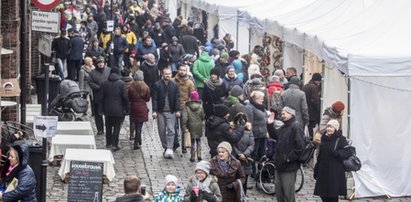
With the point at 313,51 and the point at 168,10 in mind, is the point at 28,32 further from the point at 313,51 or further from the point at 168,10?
the point at 168,10

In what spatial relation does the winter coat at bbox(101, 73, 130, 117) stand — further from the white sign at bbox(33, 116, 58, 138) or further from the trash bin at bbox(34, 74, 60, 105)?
the white sign at bbox(33, 116, 58, 138)

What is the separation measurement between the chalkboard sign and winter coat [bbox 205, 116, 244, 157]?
284cm

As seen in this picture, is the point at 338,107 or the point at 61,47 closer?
the point at 338,107

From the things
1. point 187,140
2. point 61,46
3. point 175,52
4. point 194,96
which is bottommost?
point 187,140

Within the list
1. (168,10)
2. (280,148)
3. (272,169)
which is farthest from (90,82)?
(168,10)

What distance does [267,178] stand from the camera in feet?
65.1

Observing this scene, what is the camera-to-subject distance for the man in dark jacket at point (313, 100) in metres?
23.0

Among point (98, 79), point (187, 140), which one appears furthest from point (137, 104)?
point (98, 79)

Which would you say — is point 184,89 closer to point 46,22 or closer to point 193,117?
point 193,117

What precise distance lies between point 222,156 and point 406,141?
4717 millimetres

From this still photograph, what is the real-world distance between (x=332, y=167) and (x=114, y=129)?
24.5 feet

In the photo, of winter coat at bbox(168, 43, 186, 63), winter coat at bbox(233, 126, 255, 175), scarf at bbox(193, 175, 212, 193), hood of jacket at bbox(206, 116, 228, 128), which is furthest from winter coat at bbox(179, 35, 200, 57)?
scarf at bbox(193, 175, 212, 193)

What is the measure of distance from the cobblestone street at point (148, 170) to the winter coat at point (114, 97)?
0.87 meters

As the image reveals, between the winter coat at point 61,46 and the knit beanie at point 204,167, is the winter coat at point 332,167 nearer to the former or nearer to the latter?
the knit beanie at point 204,167
